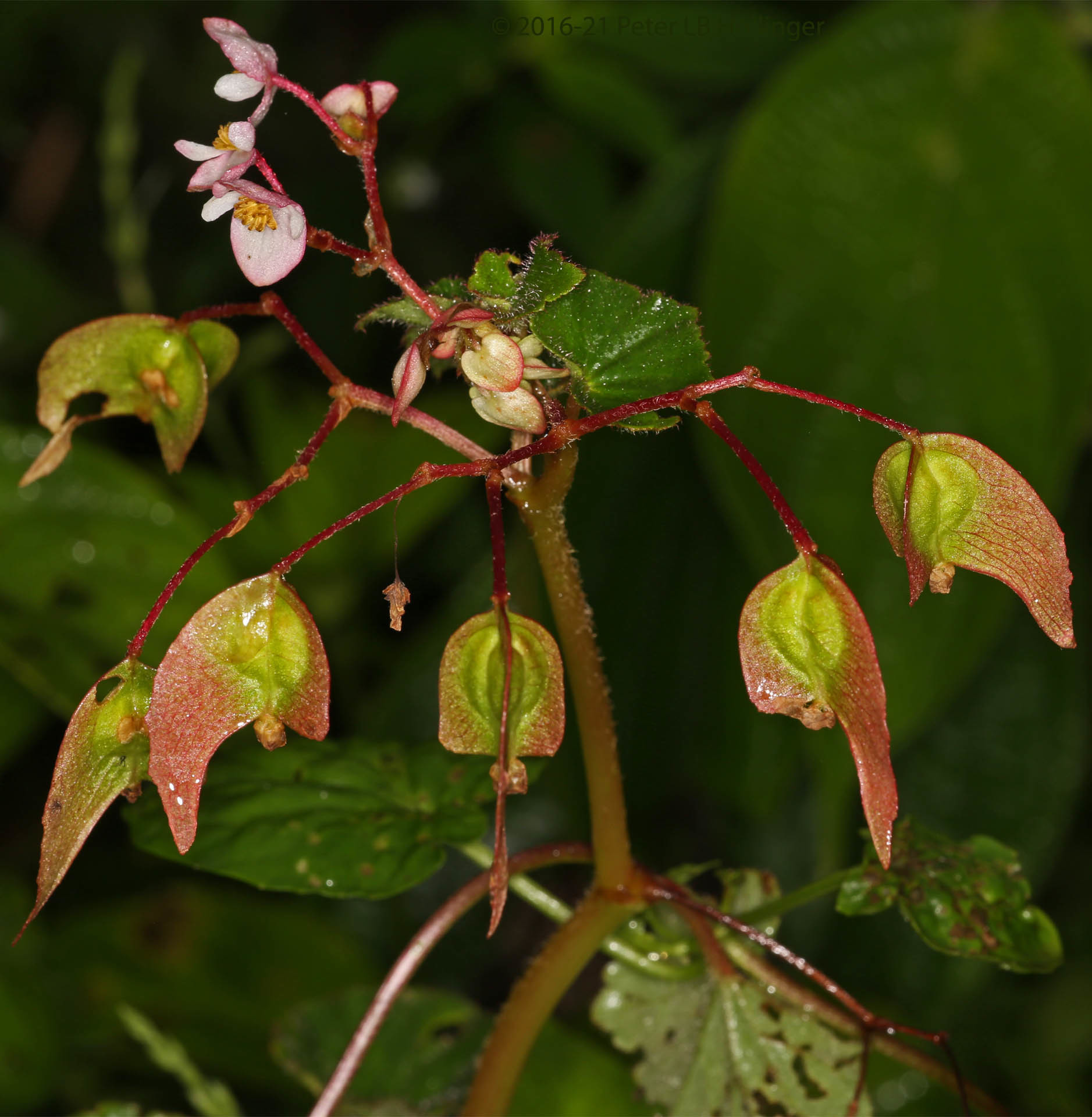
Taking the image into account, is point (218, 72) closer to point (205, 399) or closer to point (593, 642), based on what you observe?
point (205, 399)

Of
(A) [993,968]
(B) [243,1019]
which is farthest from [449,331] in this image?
(A) [993,968]

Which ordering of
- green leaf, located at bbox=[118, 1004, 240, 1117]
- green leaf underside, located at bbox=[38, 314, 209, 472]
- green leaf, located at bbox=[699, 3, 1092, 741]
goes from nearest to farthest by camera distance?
green leaf underside, located at bbox=[38, 314, 209, 472] < green leaf, located at bbox=[118, 1004, 240, 1117] < green leaf, located at bbox=[699, 3, 1092, 741]

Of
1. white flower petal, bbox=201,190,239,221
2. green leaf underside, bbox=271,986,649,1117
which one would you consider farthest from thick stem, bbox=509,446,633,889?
green leaf underside, bbox=271,986,649,1117

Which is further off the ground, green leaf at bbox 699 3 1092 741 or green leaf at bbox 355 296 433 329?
green leaf at bbox 355 296 433 329

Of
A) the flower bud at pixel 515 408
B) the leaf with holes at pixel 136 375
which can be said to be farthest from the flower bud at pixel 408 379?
the leaf with holes at pixel 136 375

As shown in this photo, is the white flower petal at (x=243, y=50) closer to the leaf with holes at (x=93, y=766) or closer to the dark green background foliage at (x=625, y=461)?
the leaf with holes at (x=93, y=766)

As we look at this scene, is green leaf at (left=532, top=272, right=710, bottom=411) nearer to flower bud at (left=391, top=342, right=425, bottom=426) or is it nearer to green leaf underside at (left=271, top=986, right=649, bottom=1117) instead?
flower bud at (left=391, top=342, right=425, bottom=426)

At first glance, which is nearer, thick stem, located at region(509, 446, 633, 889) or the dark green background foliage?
thick stem, located at region(509, 446, 633, 889)

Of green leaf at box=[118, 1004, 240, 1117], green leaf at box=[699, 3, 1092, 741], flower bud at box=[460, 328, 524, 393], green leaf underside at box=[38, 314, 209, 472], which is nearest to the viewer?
flower bud at box=[460, 328, 524, 393]
